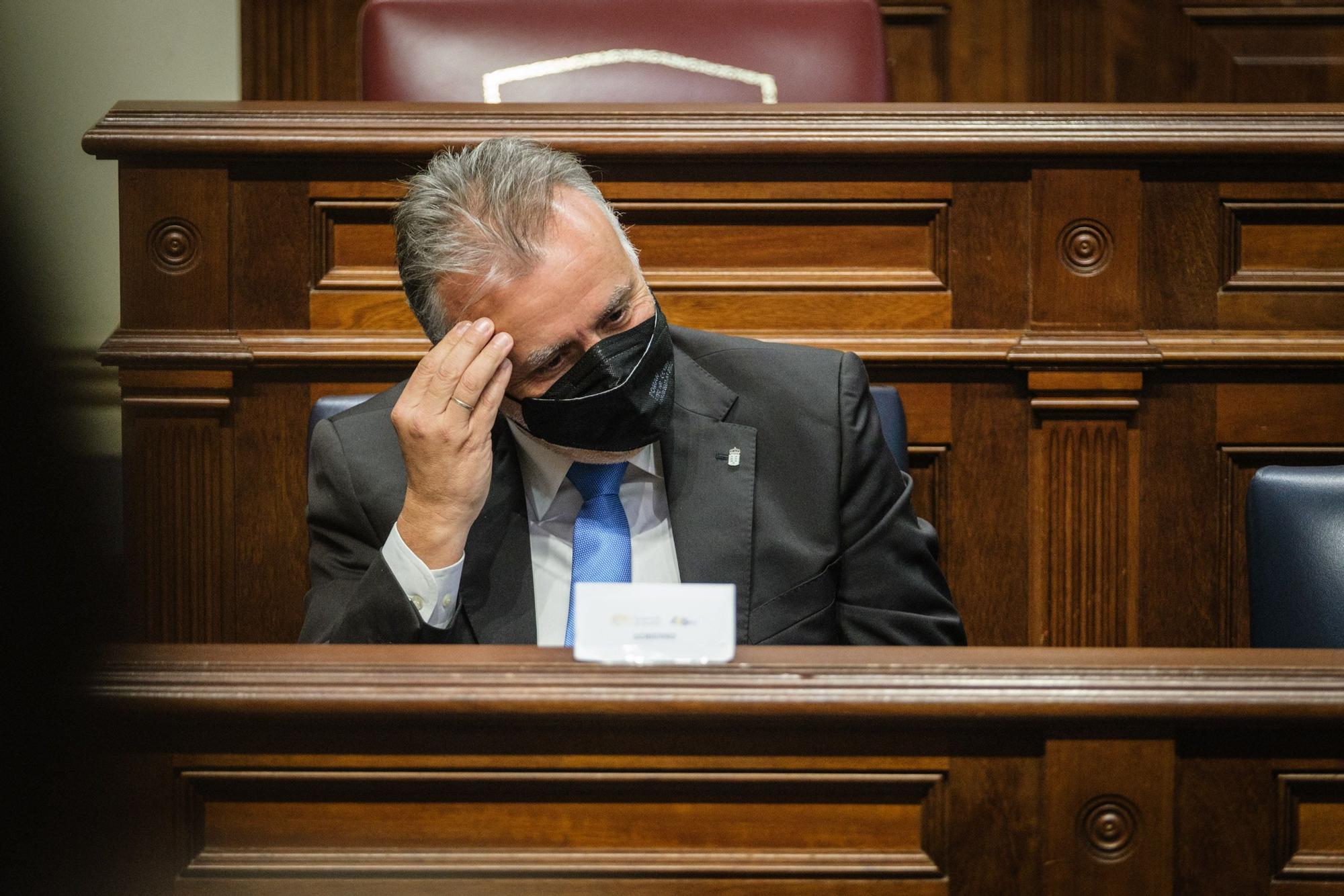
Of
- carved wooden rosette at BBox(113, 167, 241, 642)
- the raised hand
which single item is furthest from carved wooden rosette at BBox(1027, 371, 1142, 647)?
carved wooden rosette at BBox(113, 167, 241, 642)

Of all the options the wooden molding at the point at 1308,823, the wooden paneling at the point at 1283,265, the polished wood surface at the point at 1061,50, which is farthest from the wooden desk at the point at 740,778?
the polished wood surface at the point at 1061,50

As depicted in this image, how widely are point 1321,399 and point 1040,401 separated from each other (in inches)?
11.5

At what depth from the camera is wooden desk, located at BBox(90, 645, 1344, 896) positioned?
0.65m

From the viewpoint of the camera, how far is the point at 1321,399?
1.35m

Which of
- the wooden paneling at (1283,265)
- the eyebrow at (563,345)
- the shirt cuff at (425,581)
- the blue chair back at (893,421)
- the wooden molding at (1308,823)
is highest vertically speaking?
the wooden paneling at (1283,265)

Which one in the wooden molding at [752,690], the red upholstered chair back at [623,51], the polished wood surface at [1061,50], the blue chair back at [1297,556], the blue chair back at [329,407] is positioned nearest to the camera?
the wooden molding at [752,690]

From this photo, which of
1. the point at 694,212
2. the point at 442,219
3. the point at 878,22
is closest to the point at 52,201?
the point at 442,219

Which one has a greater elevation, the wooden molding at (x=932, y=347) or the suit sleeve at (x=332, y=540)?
the wooden molding at (x=932, y=347)

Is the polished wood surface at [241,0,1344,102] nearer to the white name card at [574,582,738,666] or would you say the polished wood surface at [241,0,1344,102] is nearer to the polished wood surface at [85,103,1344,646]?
the polished wood surface at [85,103,1344,646]

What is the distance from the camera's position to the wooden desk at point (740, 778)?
65cm

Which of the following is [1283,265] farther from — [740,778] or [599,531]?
[740,778]

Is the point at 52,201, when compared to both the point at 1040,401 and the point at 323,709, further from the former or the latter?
the point at 1040,401

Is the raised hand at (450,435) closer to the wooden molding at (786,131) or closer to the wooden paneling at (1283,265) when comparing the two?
the wooden molding at (786,131)

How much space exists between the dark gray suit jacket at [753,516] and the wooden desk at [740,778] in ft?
1.52
